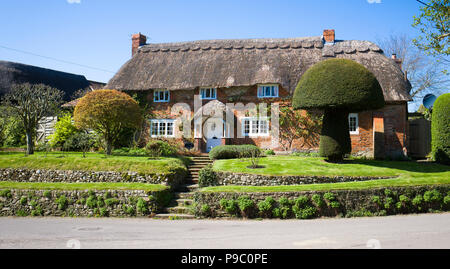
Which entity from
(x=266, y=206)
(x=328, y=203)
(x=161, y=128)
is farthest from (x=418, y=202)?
(x=161, y=128)

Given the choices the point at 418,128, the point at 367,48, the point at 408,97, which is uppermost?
the point at 367,48

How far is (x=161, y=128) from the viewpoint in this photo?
77.6 ft

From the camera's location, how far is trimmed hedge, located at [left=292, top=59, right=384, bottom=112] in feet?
48.2

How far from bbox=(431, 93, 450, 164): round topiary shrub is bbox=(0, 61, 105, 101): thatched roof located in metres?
26.1

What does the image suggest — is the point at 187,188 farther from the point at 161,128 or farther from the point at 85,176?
the point at 161,128

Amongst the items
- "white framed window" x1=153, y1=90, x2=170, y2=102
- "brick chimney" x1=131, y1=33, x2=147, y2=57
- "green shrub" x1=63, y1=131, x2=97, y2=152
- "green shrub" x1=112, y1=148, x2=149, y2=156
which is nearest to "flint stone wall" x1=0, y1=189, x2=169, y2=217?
"green shrub" x1=112, y1=148, x2=149, y2=156

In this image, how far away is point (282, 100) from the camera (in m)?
22.2

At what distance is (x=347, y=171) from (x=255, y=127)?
29.6 ft

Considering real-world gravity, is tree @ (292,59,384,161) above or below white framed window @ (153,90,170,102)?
below

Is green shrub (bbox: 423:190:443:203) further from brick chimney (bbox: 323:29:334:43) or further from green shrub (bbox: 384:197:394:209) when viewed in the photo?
brick chimney (bbox: 323:29:334:43)
